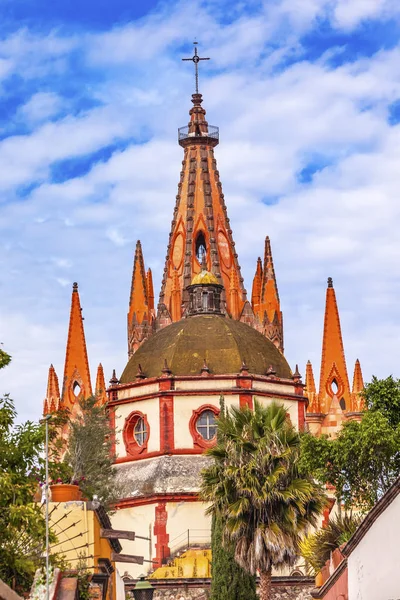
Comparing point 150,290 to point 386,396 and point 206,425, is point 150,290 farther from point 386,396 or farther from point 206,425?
point 386,396

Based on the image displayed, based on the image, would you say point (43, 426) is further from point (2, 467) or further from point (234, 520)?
point (234, 520)

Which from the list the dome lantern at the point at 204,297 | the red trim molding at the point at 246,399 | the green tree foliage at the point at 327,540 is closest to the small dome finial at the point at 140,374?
the red trim molding at the point at 246,399

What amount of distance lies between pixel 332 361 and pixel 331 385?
53.8 inches

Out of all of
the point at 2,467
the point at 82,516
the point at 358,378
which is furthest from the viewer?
the point at 358,378

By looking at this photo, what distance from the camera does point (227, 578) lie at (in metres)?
58.4

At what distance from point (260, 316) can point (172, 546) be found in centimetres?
2667

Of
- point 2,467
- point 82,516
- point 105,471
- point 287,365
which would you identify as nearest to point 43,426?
point 2,467

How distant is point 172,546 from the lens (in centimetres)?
7400

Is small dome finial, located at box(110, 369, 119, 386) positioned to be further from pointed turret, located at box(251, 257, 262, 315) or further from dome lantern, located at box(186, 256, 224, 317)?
pointed turret, located at box(251, 257, 262, 315)

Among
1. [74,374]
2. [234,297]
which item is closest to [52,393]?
[74,374]

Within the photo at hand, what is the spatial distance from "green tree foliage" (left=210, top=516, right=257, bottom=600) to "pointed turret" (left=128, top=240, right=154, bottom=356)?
36.9 metres

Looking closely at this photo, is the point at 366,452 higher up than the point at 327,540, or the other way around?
the point at 366,452

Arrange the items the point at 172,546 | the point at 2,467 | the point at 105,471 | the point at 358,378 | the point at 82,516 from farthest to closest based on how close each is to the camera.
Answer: the point at 358,378 → the point at 172,546 → the point at 105,471 → the point at 82,516 → the point at 2,467

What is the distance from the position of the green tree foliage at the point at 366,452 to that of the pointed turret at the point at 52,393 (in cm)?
4262
